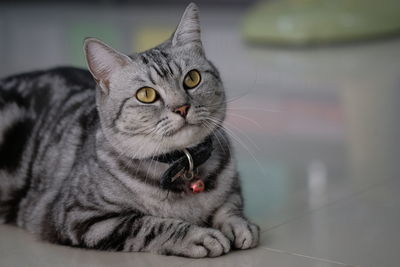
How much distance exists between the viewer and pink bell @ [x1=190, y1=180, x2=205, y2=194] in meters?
2.21

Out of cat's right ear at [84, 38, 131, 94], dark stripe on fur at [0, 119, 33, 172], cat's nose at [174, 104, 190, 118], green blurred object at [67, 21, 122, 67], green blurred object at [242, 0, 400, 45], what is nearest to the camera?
cat's nose at [174, 104, 190, 118]

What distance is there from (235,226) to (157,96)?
18.3 inches

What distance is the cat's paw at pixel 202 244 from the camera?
81.9 inches

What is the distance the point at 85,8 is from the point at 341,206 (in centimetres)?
675

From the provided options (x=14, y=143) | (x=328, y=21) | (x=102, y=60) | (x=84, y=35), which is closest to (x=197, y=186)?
(x=102, y=60)

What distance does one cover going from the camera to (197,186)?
221 cm

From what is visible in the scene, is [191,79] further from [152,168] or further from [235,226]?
[235,226]

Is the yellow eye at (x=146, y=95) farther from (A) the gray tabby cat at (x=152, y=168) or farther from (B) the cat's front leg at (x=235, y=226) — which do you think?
(B) the cat's front leg at (x=235, y=226)

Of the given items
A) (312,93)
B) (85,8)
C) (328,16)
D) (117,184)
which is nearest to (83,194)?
(117,184)

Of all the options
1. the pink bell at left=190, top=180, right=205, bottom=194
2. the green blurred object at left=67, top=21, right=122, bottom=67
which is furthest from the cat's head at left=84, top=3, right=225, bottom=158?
the green blurred object at left=67, top=21, right=122, bottom=67

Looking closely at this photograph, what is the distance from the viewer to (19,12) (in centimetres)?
876

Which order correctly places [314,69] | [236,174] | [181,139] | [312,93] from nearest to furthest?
[181,139]
[236,174]
[312,93]
[314,69]

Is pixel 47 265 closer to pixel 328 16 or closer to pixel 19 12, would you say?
pixel 328 16

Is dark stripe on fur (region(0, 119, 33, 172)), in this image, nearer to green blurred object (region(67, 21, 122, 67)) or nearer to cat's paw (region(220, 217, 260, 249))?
cat's paw (region(220, 217, 260, 249))
